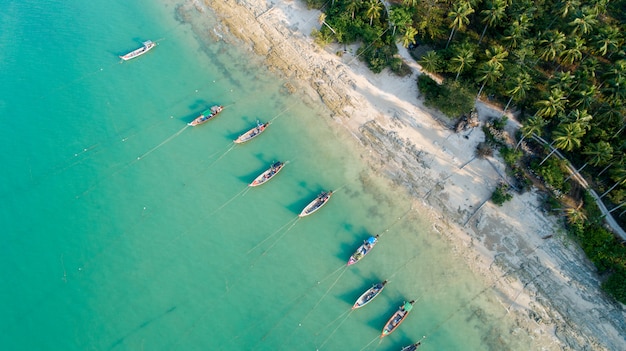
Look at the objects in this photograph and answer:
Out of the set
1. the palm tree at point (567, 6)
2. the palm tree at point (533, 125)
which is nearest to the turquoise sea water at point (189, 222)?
the palm tree at point (533, 125)

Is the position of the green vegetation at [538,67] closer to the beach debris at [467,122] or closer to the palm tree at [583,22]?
the palm tree at [583,22]

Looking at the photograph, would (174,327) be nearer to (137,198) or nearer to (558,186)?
(137,198)

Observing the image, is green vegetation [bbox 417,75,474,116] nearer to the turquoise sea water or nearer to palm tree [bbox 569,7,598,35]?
the turquoise sea water

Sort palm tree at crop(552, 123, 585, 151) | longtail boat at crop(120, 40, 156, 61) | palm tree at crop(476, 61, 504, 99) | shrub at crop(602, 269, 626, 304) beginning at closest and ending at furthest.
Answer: shrub at crop(602, 269, 626, 304), palm tree at crop(552, 123, 585, 151), palm tree at crop(476, 61, 504, 99), longtail boat at crop(120, 40, 156, 61)

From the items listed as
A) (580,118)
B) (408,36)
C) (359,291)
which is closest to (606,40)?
(580,118)

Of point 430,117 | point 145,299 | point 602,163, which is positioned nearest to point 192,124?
point 145,299

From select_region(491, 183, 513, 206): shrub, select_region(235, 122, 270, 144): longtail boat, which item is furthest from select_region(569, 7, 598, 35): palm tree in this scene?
select_region(235, 122, 270, 144): longtail boat
